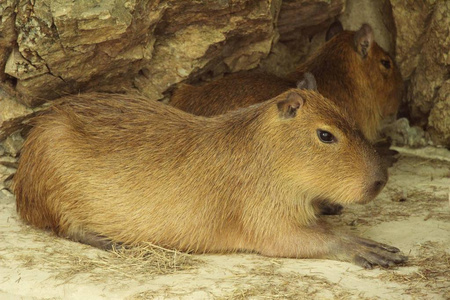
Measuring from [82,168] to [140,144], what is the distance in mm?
404

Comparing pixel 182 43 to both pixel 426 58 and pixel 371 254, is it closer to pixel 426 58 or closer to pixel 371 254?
pixel 371 254

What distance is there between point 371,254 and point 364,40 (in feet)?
7.69

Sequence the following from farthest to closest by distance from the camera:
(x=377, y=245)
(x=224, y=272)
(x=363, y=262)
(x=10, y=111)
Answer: (x=10, y=111)
(x=377, y=245)
(x=363, y=262)
(x=224, y=272)

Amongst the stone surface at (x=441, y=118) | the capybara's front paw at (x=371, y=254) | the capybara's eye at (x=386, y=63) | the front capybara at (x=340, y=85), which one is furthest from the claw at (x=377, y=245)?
the stone surface at (x=441, y=118)

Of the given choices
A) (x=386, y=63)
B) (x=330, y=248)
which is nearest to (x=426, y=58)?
(x=386, y=63)

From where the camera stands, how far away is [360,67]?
627 centimetres

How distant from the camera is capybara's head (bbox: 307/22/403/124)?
6.18 metres

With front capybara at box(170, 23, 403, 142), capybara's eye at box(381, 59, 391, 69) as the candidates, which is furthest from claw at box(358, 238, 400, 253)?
capybara's eye at box(381, 59, 391, 69)

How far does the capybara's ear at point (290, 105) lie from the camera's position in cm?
451

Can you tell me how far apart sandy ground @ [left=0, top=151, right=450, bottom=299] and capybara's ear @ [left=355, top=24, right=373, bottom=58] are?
1.63 metres

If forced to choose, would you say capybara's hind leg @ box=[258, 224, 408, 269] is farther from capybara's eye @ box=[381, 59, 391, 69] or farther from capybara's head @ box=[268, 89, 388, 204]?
capybara's eye @ box=[381, 59, 391, 69]

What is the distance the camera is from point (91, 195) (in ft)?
15.6

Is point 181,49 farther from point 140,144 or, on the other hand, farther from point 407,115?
point 407,115

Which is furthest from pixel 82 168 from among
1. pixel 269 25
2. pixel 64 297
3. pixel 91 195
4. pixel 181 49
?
pixel 269 25
